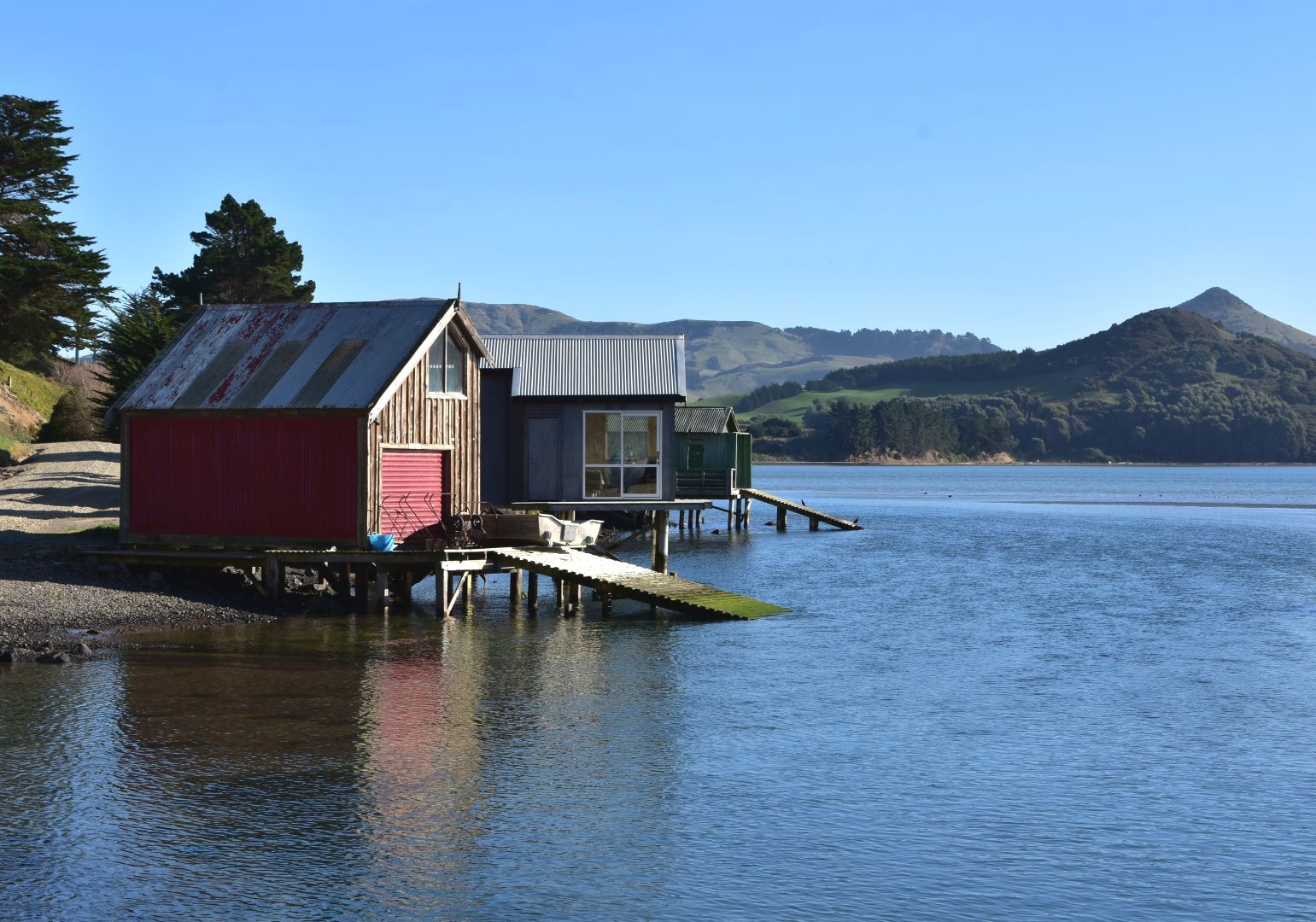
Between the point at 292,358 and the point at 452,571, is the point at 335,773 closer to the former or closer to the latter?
the point at 452,571

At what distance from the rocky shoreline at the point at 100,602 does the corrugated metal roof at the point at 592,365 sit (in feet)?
35.5

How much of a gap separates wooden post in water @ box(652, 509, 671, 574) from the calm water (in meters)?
12.0

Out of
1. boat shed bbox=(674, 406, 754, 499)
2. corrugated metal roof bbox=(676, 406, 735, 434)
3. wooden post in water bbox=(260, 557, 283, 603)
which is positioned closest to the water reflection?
wooden post in water bbox=(260, 557, 283, 603)

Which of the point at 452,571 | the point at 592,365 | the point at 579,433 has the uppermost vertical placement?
the point at 592,365

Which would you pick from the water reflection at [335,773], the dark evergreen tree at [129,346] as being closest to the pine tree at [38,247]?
the dark evergreen tree at [129,346]

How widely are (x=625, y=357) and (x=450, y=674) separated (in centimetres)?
2066

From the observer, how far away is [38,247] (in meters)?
60.8

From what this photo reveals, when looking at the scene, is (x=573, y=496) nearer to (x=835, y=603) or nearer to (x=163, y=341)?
(x=835, y=603)

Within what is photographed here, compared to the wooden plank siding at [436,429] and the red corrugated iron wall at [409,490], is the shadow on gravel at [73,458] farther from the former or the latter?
the red corrugated iron wall at [409,490]

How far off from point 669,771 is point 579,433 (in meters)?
25.5

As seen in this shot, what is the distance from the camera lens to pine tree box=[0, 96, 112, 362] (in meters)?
59.3

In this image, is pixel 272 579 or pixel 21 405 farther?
pixel 21 405

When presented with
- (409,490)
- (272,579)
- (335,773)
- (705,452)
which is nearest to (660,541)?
(409,490)

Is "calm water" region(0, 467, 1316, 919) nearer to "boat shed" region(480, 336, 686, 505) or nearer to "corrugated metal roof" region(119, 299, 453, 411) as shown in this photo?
"corrugated metal roof" region(119, 299, 453, 411)
